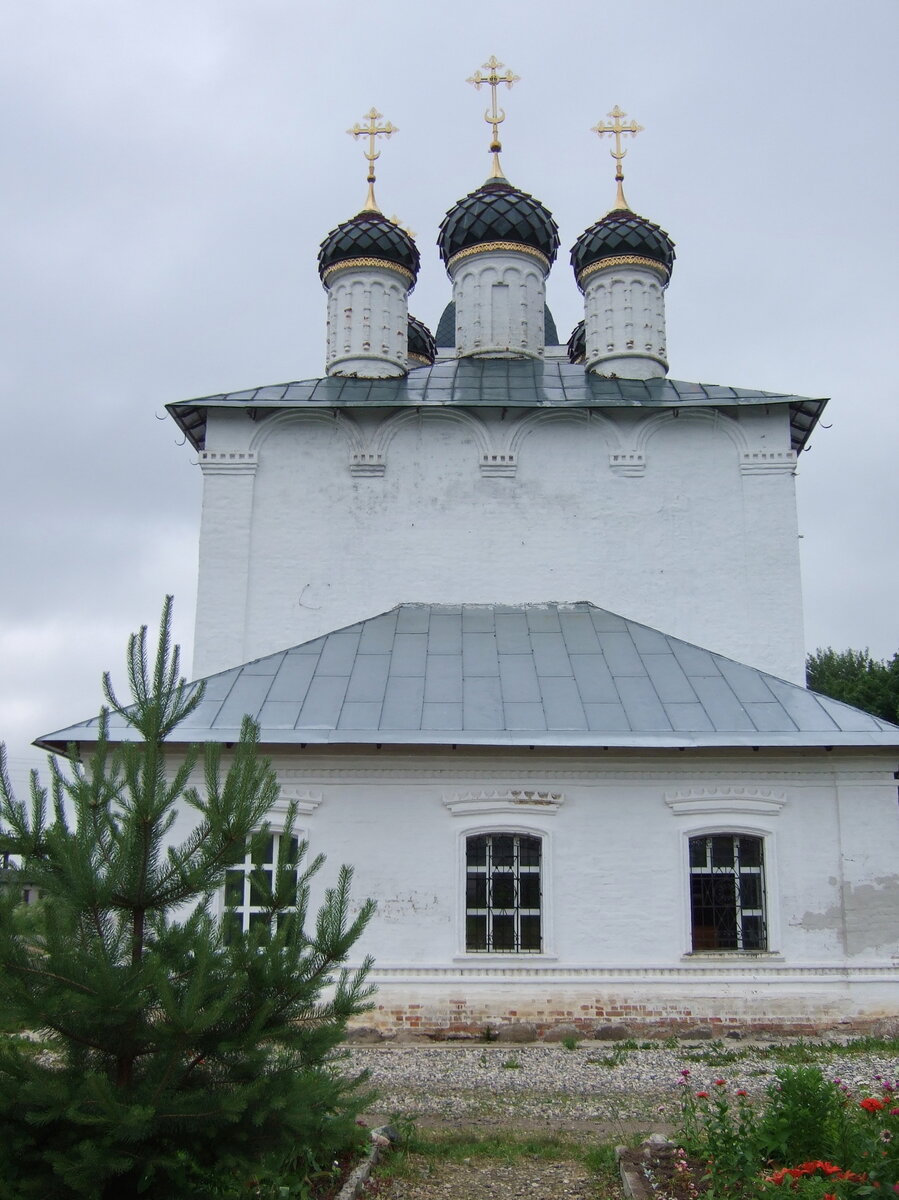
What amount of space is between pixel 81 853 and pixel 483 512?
8.49 meters

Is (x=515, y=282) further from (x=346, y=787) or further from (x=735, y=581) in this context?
(x=346, y=787)

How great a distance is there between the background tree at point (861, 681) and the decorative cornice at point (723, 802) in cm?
1118

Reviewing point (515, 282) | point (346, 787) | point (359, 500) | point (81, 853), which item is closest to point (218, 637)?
point (359, 500)

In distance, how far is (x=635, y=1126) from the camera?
5898 mm

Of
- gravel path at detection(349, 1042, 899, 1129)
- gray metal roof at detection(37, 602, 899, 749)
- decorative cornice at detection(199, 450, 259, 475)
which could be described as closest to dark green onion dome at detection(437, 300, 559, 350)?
decorative cornice at detection(199, 450, 259, 475)

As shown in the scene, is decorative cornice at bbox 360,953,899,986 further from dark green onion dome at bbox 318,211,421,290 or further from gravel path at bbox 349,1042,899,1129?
dark green onion dome at bbox 318,211,421,290

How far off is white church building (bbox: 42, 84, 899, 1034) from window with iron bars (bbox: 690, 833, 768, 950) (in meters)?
0.02

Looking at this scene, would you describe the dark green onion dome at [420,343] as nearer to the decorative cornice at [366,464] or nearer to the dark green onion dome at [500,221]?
the dark green onion dome at [500,221]

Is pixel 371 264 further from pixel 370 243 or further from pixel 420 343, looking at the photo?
pixel 420 343

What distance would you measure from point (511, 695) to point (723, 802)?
198cm

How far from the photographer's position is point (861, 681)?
23172 millimetres

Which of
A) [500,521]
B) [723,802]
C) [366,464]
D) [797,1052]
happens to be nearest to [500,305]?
[366,464]

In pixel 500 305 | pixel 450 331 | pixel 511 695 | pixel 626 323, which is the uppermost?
pixel 450 331

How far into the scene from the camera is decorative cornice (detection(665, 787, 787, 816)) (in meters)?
9.03
